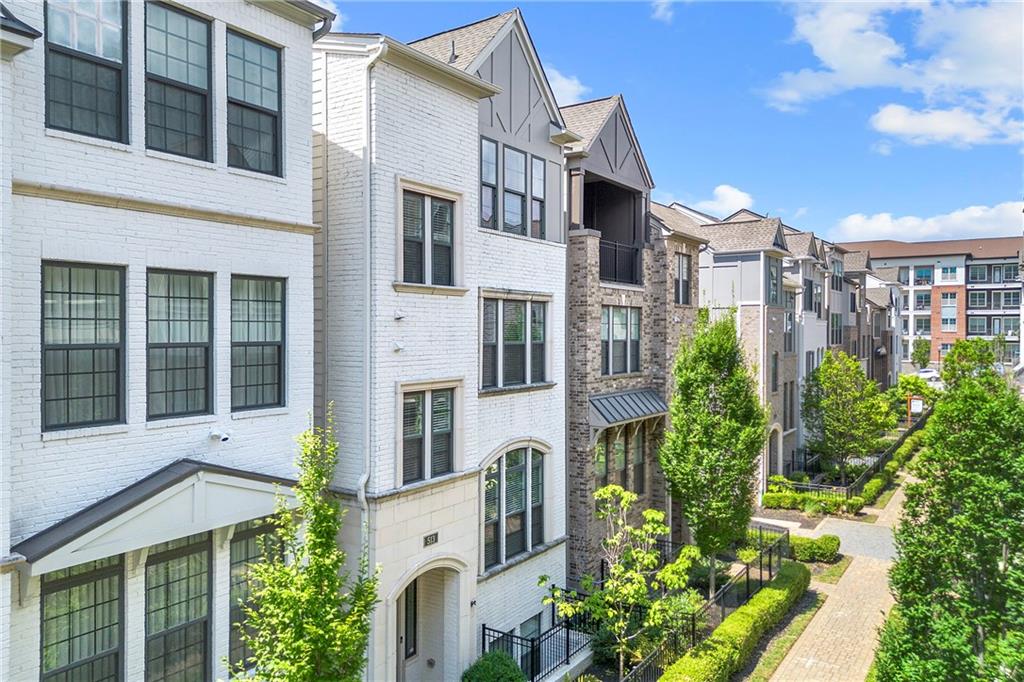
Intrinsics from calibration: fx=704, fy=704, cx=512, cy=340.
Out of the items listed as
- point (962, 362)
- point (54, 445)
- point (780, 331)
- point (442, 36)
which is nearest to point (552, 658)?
point (54, 445)

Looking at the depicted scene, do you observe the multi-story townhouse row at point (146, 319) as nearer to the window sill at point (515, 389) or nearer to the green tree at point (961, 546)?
the window sill at point (515, 389)

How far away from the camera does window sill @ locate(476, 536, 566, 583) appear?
1481cm

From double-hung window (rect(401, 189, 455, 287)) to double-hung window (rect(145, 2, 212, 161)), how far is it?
3.80m

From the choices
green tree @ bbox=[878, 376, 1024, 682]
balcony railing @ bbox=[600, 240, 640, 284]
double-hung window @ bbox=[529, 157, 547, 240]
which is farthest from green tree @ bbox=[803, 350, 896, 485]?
double-hung window @ bbox=[529, 157, 547, 240]

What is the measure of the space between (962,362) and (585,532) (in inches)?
1403

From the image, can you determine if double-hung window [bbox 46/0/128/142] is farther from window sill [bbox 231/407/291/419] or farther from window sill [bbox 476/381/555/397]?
window sill [bbox 476/381/555/397]

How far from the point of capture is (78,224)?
832cm

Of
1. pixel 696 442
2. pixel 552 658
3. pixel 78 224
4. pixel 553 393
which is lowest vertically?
pixel 552 658

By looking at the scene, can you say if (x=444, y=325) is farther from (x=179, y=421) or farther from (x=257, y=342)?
(x=179, y=421)

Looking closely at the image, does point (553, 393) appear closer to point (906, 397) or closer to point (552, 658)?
point (552, 658)

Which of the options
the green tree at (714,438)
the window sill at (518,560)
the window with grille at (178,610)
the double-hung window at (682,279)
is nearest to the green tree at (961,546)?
the green tree at (714,438)

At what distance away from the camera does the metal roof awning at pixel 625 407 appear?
18.5 m

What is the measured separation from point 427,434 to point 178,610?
5.13 meters


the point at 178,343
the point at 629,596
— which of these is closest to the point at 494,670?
the point at 629,596
